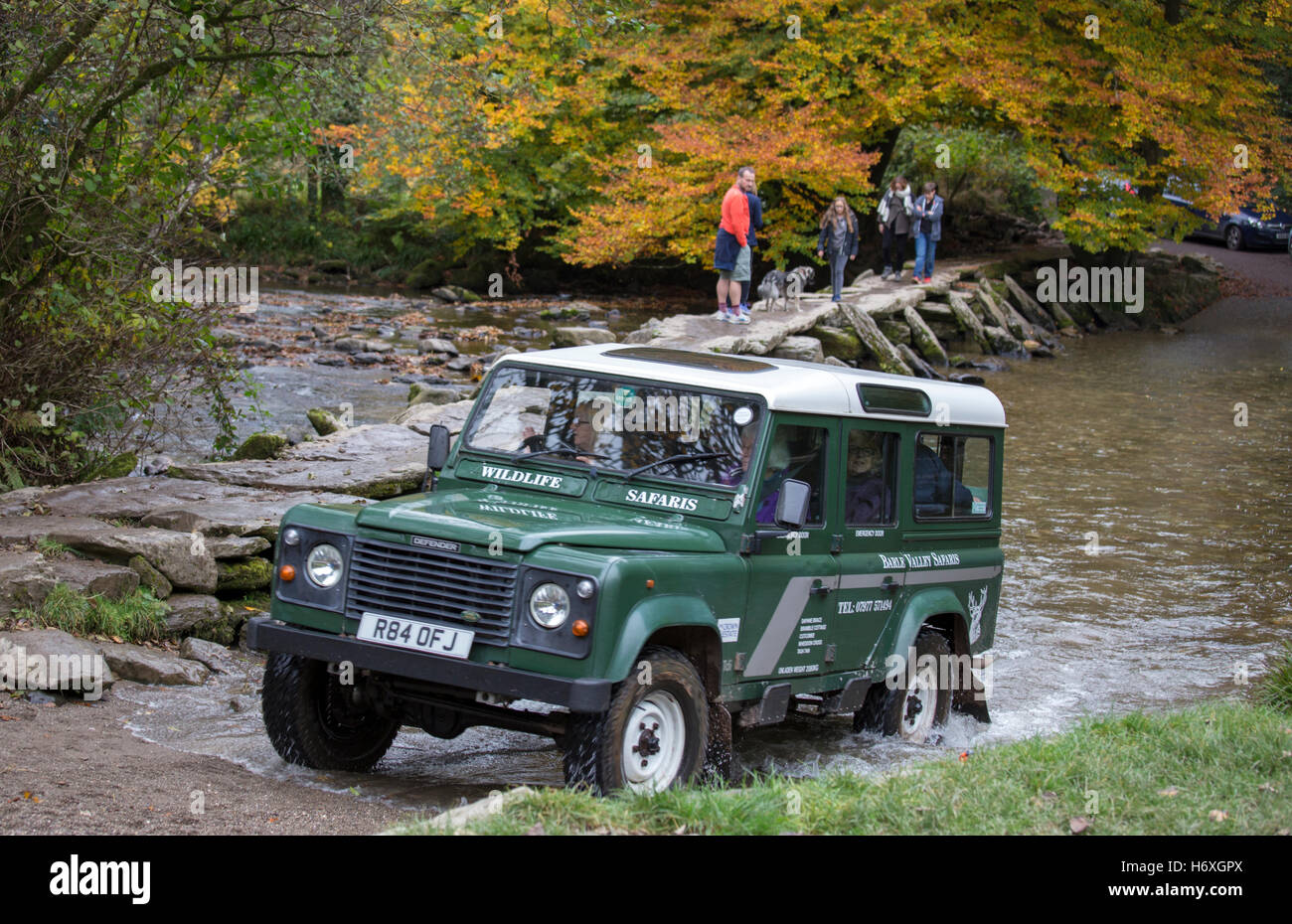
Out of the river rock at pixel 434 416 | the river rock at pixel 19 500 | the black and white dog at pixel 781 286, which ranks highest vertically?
the black and white dog at pixel 781 286

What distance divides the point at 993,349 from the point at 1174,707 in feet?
64.8

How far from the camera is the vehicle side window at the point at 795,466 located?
7156mm

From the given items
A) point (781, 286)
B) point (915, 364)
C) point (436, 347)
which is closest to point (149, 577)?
point (436, 347)

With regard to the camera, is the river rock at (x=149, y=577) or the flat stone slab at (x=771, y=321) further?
the flat stone slab at (x=771, y=321)

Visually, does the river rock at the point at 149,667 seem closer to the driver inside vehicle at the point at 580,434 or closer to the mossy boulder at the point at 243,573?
the mossy boulder at the point at 243,573

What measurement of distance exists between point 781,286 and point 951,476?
18.0 m

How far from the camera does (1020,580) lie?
536 inches

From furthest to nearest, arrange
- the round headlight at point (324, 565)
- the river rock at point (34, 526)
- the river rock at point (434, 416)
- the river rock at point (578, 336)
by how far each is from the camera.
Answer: the river rock at point (578, 336) < the river rock at point (434, 416) < the river rock at point (34, 526) < the round headlight at point (324, 565)

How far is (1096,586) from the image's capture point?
1347cm

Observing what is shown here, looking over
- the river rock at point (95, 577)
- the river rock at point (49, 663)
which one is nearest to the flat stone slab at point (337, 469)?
the river rock at point (95, 577)

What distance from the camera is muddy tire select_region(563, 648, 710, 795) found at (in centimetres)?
592

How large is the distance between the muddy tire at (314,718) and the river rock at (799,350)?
52.2ft

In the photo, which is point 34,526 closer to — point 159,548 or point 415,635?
point 159,548
